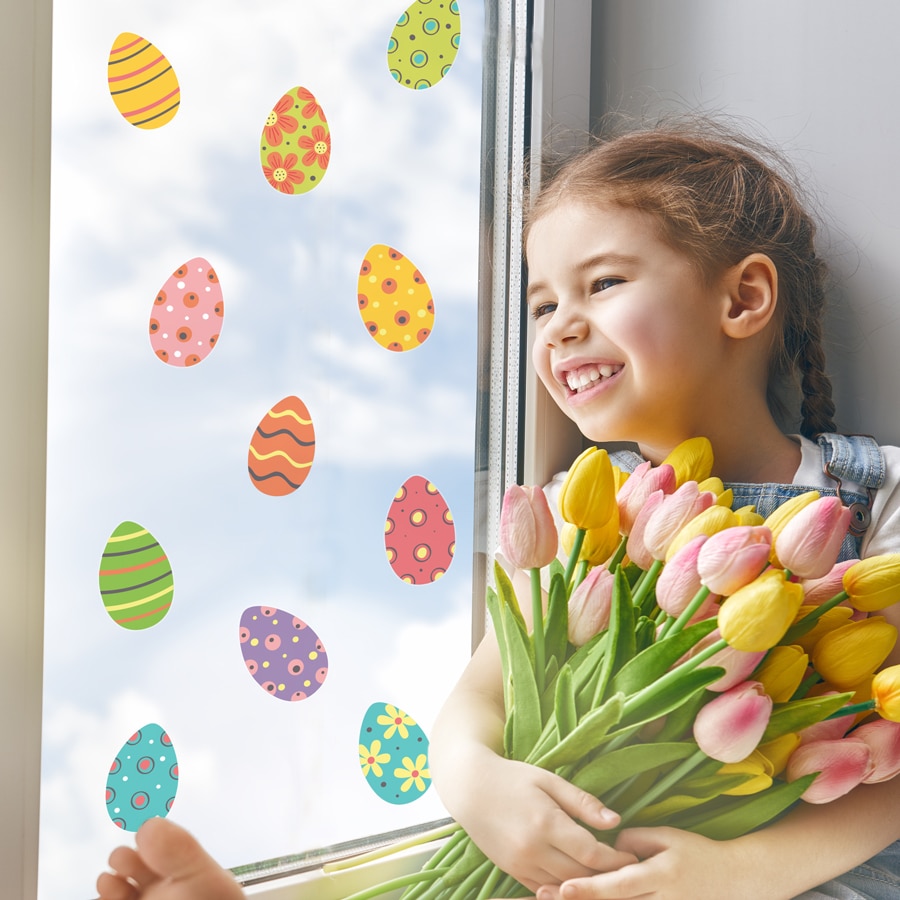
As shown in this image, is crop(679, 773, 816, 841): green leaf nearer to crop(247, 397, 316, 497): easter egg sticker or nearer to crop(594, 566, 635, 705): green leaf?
crop(594, 566, 635, 705): green leaf

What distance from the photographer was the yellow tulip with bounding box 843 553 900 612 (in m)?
0.61

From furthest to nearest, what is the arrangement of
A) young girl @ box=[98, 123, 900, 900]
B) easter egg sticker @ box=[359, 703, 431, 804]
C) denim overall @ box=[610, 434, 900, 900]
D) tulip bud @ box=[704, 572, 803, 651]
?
easter egg sticker @ box=[359, 703, 431, 804] < young girl @ box=[98, 123, 900, 900] < denim overall @ box=[610, 434, 900, 900] < tulip bud @ box=[704, 572, 803, 651]

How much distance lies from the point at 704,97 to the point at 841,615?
1.81ft

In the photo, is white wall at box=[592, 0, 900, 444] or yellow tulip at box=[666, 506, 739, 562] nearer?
yellow tulip at box=[666, 506, 739, 562]

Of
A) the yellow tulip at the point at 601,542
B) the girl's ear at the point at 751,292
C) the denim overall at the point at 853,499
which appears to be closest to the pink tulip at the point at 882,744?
the denim overall at the point at 853,499

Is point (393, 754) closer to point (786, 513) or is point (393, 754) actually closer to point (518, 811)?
point (518, 811)

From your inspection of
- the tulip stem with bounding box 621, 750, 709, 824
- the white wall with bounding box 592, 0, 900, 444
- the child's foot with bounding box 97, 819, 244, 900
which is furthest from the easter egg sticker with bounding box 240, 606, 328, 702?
the white wall with bounding box 592, 0, 900, 444

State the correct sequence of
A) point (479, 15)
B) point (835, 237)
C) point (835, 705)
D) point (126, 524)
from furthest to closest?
point (479, 15), point (835, 237), point (126, 524), point (835, 705)

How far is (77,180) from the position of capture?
2.28ft

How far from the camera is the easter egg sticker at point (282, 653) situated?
78 cm

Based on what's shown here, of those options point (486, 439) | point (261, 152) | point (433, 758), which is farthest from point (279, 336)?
point (433, 758)

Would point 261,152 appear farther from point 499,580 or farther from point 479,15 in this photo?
point 499,580

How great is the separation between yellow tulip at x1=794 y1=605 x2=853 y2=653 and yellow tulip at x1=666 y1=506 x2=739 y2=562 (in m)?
0.09

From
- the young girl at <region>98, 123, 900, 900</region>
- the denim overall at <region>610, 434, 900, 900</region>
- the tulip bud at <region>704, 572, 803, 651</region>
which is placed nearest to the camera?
the tulip bud at <region>704, 572, 803, 651</region>
